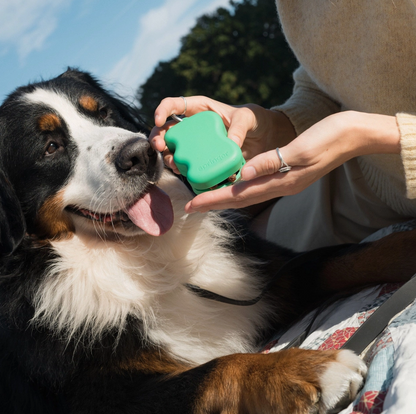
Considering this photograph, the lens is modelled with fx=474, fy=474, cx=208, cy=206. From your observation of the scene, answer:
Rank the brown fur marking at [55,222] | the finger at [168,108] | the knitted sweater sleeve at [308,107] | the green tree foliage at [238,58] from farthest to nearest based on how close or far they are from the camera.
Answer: the green tree foliage at [238,58] → the knitted sweater sleeve at [308,107] → the brown fur marking at [55,222] → the finger at [168,108]

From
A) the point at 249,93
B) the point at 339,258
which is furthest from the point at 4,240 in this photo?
the point at 249,93

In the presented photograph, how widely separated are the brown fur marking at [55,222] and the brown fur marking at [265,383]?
1.03 m

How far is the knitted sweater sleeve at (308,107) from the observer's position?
2.68m

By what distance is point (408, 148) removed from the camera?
6.02 ft

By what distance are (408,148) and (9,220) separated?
1.76 m

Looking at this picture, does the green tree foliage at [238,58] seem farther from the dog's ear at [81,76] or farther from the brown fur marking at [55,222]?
the brown fur marking at [55,222]

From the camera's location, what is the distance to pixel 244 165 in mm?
1704

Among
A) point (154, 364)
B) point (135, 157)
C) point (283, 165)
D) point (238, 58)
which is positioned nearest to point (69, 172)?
point (135, 157)

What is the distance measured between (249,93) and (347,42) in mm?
23984

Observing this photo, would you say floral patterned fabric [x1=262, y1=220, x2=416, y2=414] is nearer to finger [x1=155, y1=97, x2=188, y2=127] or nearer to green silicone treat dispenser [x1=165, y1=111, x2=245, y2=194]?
green silicone treat dispenser [x1=165, y1=111, x2=245, y2=194]

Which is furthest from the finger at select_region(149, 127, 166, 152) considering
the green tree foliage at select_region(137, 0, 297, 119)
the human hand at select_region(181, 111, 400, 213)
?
the green tree foliage at select_region(137, 0, 297, 119)

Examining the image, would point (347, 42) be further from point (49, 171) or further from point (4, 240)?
point (4, 240)

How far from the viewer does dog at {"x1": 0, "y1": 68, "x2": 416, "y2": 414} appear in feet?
6.54

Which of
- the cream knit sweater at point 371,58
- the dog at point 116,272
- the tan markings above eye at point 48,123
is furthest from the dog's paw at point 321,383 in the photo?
the tan markings above eye at point 48,123
